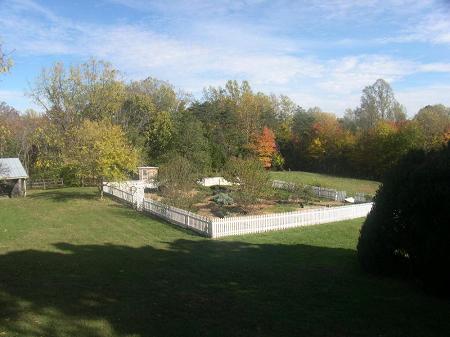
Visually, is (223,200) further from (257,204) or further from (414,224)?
(414,224)

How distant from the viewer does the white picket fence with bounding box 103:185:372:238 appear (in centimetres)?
1623

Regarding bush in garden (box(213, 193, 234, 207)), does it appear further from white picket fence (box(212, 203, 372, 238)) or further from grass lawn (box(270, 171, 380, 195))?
grass lawn (box(270, 171, 380, 195))

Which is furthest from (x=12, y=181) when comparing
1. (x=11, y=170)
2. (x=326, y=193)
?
(x=326, y=193)

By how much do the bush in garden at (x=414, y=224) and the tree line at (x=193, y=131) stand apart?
19.9m

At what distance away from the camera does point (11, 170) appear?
30.9 meters

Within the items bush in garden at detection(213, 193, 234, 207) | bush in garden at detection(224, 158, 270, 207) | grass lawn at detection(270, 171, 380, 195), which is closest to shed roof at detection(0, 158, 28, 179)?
bush in garden at detection(213, 193, 234, 207)

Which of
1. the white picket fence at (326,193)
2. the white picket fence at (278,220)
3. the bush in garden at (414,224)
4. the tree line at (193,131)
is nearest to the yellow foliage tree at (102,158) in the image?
the tree line at (193,131)

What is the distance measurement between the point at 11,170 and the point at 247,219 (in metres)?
22.0

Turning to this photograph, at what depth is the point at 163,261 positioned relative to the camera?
11508 millimetres

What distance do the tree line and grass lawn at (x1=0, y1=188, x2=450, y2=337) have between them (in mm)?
14515

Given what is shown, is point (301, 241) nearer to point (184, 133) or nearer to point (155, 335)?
point (155, 335)

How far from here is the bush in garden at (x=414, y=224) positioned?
794cm

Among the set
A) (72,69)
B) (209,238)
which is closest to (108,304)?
(209,238)

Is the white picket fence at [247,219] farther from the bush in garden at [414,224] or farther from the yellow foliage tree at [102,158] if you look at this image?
the bush in garden at [414,224]
